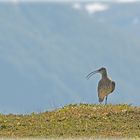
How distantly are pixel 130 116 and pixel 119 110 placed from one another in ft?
3.30

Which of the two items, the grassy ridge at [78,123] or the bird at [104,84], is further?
the bird at [104,84]

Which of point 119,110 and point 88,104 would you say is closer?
point 119,110

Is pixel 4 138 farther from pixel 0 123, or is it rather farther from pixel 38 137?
pixel 0 123

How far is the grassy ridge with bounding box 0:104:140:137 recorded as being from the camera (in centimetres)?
2105

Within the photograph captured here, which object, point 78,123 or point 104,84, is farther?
point 104,84

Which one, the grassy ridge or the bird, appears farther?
the bird

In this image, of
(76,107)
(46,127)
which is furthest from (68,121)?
(76,107)

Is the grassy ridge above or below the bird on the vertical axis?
below

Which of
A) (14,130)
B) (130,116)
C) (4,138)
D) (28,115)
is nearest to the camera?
(4,138)

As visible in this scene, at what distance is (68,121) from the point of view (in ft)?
75.8

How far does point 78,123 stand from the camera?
22750mm

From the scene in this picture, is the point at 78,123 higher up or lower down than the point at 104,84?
lower down

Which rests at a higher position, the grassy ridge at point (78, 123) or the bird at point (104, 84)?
the bird at point (104, 84)

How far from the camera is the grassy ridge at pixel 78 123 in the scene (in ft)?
69.1
